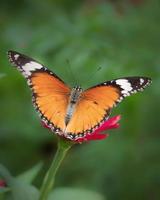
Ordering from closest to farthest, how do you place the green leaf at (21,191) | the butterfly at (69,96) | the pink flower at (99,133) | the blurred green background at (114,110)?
1. the green leaf at (21,191)
2. the pink flower at (99,133)
3. the butterfly at (69,96)
4. the blurred green background at (114,110)

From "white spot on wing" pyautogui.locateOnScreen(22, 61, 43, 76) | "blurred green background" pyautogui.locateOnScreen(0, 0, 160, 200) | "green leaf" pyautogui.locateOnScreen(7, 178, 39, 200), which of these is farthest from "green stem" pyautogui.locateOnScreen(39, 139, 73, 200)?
"blurred green background" pyautogui.locateOnScreen(0, 0, 160, 200)

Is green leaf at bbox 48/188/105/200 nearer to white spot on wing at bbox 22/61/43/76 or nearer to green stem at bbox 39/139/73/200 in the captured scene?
green stem at bbox 39/139/73/200

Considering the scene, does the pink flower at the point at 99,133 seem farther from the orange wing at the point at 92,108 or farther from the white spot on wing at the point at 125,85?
the white spot on wing at the point at 125,85

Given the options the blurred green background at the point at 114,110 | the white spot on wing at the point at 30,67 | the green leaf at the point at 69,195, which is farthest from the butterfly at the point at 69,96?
the blurred green background at the point at 114,110

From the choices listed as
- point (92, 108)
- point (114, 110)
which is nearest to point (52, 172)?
point (92, 108)

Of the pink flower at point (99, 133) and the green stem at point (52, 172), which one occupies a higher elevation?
the pink flower at point (99, 133)

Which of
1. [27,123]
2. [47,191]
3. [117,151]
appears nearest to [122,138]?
[117,151]
